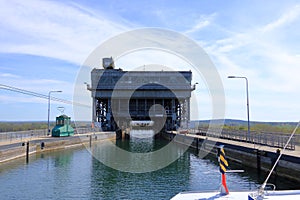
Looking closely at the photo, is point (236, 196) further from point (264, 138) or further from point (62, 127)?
point (62, 127)

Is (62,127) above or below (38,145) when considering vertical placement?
above

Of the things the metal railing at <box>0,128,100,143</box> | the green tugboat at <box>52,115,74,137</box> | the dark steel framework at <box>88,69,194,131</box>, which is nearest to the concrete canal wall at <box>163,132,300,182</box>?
the green tugboat at <box>52,115,74,137</box>

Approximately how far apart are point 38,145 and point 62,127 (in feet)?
33.9

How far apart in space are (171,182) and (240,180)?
15.9ft

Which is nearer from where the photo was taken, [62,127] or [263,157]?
[263,157]

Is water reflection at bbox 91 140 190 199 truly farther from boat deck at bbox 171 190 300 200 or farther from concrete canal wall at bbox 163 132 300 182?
boat deck at bbox 171 190 300 200

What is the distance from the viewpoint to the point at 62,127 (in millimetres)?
45438

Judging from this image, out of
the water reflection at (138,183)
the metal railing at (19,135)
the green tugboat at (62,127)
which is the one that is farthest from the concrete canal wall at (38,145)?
the water reflection at (138,183)

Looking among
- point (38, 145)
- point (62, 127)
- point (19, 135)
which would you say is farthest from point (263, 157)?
point (62, 127)

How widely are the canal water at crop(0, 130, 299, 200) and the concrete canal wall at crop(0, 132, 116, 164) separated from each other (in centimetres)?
105

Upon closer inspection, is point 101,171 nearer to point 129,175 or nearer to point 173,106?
point 129,175

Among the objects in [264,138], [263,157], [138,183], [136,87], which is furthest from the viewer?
[136,87]

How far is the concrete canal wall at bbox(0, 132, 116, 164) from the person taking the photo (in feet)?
89.5

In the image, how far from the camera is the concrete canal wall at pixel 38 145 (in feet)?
89.5
